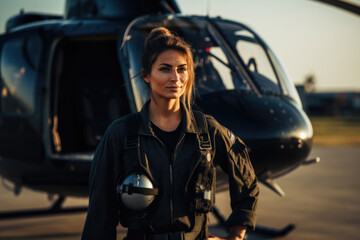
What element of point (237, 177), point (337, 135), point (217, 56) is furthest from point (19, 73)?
point (337, 135)

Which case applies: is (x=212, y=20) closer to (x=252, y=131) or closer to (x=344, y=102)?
(x=252, y=131)

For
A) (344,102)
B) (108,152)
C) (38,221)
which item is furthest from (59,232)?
(344,102)

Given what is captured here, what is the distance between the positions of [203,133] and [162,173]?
22 centimetres

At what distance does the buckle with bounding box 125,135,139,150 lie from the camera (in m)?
1.71

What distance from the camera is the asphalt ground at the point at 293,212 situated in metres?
5.30

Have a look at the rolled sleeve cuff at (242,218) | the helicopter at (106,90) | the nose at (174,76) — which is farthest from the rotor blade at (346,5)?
the rolled sleeve cuff at (242,218)

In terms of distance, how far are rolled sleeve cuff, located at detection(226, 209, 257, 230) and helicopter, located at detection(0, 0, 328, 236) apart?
4.68 ft

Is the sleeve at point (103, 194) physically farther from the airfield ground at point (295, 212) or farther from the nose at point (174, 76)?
the airfield ground at point (295, 212)

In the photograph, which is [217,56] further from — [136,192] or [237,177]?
[136,192]

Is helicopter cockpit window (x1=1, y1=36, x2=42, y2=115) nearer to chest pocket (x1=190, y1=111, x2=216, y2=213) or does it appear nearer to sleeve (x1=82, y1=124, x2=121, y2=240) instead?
sleeve (x1=82, y1=124, x2=121, y2=240)

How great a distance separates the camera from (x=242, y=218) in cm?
176

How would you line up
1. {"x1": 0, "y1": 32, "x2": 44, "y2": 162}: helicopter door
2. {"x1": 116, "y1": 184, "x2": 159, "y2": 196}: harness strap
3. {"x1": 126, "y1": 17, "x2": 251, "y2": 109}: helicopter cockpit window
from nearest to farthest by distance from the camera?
{"x1": 116, "y1": 184, "x2": 159, "y2": 196}: harness strap, {"x1": 126, "y1": 17, "x2": 251, "y2": 109}: helicopter cockpit window, {"x1": 0, "y1": 32, "x2": 44, "y2": 162}: helicopter door

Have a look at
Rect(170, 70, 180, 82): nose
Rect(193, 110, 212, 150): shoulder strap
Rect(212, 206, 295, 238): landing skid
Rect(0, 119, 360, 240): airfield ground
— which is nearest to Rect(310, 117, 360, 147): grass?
Rect(0, 119, 360, 240): airfield ground

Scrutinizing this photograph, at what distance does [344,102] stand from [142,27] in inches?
3164
